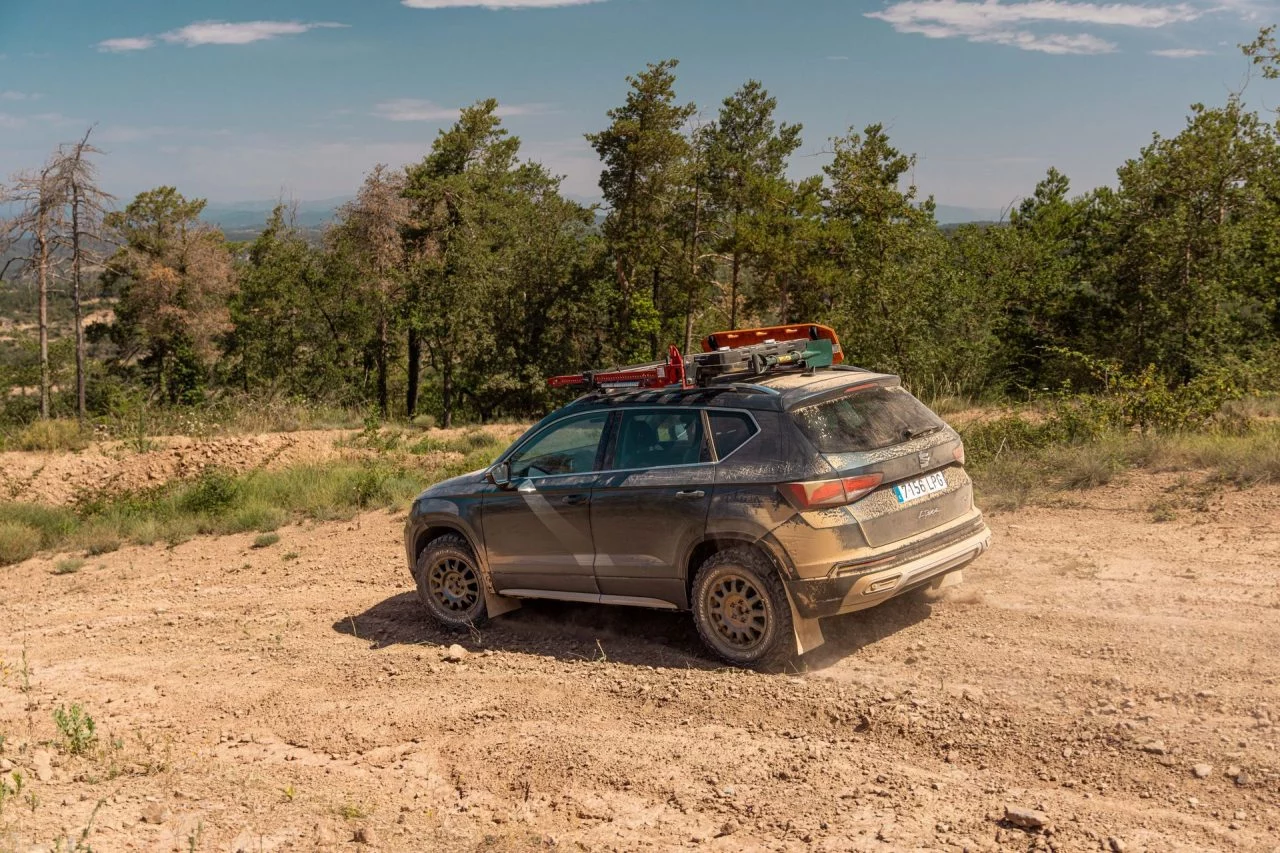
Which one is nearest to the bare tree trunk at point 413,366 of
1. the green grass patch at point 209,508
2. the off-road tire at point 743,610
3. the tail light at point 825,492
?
the green grass patch at point 209,508

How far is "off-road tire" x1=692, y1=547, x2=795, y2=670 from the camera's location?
5.80 m

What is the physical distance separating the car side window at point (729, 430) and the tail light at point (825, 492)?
19.2 inches

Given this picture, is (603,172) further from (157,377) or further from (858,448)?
(858,448)

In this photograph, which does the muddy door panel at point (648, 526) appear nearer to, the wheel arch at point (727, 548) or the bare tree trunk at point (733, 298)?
the wheel arch at point (727, 548)

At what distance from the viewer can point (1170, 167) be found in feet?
74.2

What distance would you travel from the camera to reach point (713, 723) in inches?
Answer: 211

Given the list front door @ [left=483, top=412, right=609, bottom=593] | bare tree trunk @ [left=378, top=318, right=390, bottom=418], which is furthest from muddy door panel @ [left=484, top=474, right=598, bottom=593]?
bare tree trunk @ [left=378, top=318, right=390, bottom=418]

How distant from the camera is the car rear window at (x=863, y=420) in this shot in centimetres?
581

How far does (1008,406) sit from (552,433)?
8.26 m

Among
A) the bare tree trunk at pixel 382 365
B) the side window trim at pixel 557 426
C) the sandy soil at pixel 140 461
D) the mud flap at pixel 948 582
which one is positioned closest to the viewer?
the mud flap at pixel 948 582

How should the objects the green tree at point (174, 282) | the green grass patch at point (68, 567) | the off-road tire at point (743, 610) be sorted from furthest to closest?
the green tree at point (174, 282)
the green grass patch at point (68, 567)
the off-road tire at point (743, 610)

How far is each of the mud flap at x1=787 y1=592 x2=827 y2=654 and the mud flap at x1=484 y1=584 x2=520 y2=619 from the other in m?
2.61

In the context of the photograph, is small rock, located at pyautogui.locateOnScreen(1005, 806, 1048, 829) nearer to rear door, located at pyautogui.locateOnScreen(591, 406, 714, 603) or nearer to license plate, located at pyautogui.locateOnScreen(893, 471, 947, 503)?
license plate, located at pyautogui.locateOnScreen(893, 471, 947, 503)

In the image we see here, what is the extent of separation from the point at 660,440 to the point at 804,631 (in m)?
1.56
